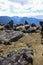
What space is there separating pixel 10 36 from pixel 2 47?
985 cm

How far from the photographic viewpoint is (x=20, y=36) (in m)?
64.4

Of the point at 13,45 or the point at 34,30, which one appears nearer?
the point at 13,45

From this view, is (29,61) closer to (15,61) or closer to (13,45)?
(15,61)

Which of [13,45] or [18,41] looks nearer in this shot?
[13,45]

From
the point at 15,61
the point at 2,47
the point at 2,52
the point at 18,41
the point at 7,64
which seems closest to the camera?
the point at 7,64

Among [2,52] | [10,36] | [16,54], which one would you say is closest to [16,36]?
[10,36]

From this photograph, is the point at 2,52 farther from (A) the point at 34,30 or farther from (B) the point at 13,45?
(A) the point at 34,30

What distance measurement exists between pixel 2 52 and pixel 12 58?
28.1ft

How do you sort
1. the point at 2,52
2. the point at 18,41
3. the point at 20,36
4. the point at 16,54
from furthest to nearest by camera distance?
the point at 20,36
the point at 18,41
the point at 2,52
the point at 16,54

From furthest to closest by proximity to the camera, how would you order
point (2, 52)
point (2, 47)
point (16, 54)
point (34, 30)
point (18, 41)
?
point (34, 30) < point (18, 41) < point (2, 47) < point (2, 52) < point (16, 54)

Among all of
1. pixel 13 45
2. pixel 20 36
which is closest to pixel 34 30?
pixel 20 36

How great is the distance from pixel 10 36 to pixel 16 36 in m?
2.17

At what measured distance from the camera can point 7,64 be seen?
3475 cm

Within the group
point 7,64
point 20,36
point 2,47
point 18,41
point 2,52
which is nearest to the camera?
point 7,64
